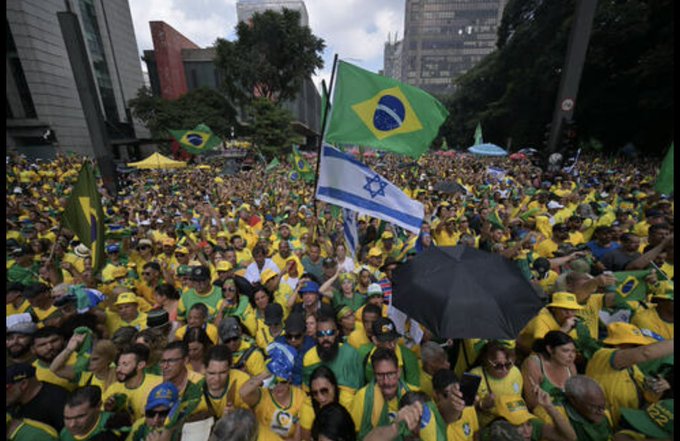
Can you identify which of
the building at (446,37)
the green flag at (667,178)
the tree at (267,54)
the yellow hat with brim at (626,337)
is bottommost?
the yellow hat with brim at (626,337)

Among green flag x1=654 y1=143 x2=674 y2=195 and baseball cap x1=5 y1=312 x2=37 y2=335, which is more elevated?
green flag x1=654 y1=143 x2=674 y2=195

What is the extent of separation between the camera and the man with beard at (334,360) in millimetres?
2885

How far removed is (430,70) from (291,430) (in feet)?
405

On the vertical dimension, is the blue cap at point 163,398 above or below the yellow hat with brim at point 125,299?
above

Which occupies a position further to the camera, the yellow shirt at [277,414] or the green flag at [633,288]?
the green flag at [633,288]

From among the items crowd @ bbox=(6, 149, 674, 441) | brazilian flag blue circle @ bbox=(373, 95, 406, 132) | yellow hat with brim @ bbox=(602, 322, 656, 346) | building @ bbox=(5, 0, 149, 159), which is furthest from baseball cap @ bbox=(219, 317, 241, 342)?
building @ bbox=(5, 0, 149, 159)

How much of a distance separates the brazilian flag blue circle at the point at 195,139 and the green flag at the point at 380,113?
1122 cm

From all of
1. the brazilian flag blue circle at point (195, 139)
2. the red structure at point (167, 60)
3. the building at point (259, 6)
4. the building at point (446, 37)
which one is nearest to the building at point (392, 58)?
the building at point (446, 37)

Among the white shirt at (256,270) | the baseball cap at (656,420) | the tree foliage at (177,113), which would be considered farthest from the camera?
the tree foliage at (177,113)

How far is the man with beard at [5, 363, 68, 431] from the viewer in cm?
248

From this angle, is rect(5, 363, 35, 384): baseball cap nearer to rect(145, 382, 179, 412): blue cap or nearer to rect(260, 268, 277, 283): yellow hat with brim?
rect(145, 382, 179, 412): blue cap

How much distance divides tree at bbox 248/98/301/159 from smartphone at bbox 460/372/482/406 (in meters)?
33.8

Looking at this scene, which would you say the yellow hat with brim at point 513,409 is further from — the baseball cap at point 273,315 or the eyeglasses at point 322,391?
the baseball cap at point 273,315

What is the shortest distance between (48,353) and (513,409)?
4.44 metres
